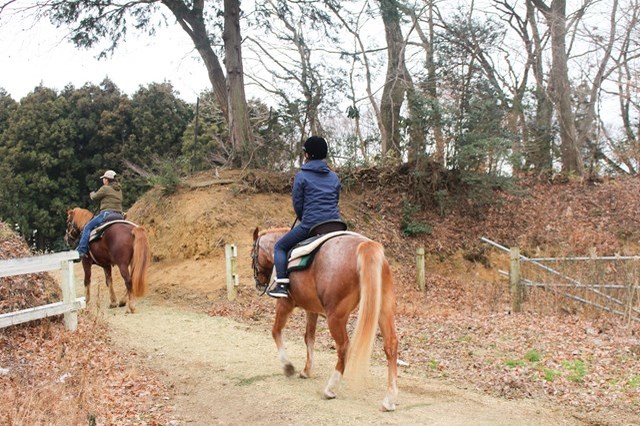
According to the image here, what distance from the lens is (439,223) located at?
21.8m

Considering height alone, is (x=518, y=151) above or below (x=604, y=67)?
below

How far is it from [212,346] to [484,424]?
197 inches

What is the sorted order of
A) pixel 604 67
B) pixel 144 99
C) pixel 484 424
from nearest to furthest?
pixel 484 424 → pixel 604 67 → pixel 144 99

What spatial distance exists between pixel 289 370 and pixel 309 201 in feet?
7.06

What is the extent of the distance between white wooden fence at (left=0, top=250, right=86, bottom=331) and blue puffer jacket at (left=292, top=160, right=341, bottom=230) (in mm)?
4093

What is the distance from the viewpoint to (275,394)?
6.69 metres

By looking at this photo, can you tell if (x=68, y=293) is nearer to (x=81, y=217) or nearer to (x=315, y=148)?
(x=315, y=148)

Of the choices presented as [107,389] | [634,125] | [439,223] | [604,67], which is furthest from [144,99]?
[107,389]

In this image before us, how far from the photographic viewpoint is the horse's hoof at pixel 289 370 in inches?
289

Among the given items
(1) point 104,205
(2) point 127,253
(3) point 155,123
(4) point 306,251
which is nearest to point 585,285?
(4) point 306,251

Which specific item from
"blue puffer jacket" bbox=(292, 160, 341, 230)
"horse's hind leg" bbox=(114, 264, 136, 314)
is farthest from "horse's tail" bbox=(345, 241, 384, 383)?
"horse's hind leg" bbox=(114, 264, 136, 314)

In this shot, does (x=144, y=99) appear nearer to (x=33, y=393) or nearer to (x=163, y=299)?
(x=163, y=299)

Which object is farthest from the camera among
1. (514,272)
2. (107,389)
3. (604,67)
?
(604,67)

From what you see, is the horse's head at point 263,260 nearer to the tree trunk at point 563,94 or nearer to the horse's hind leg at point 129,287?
the horse's hind leg at point 129,287
